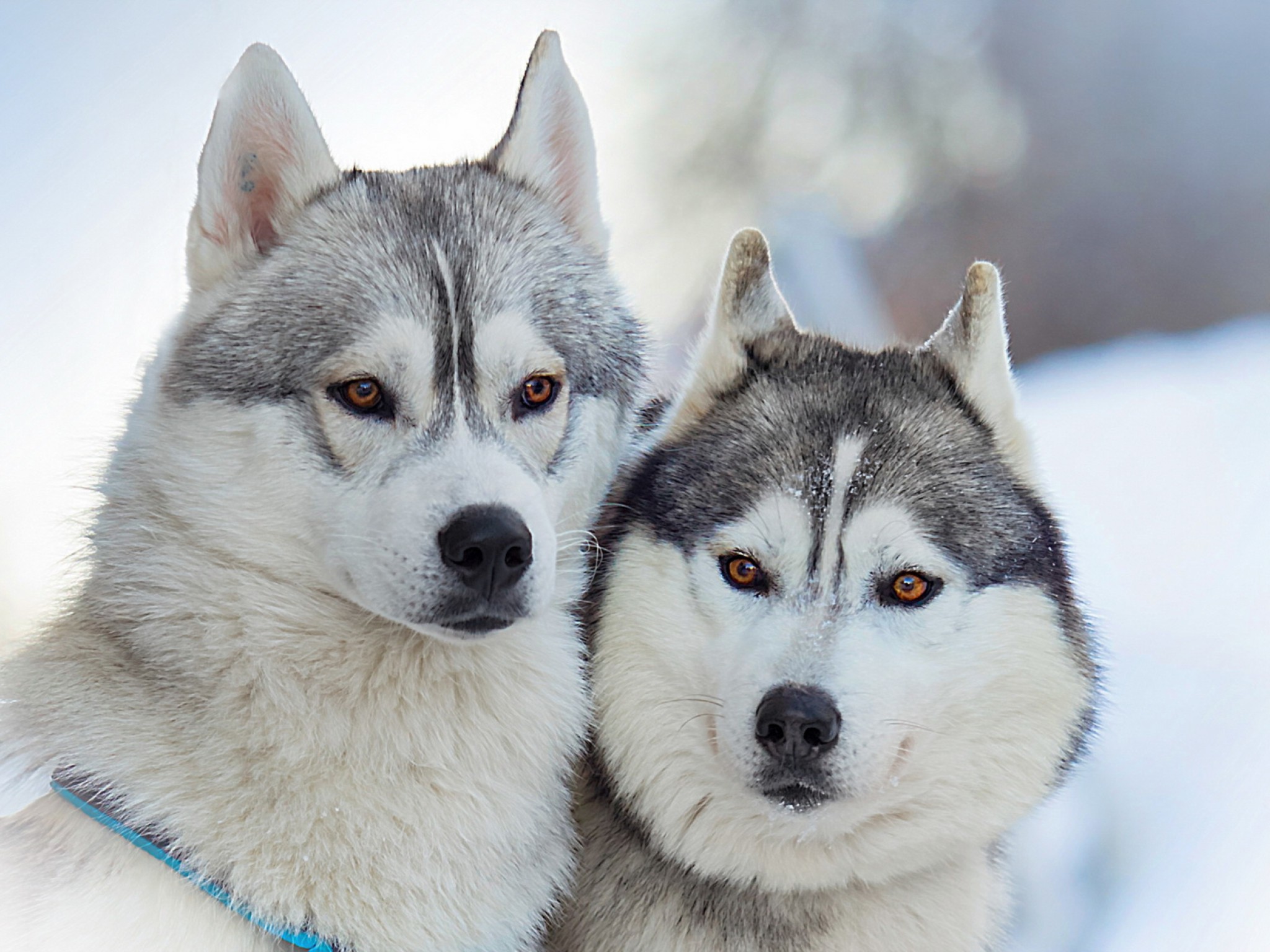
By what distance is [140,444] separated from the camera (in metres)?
1.78

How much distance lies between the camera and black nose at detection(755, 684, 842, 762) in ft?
5.20

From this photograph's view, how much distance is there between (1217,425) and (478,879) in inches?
109

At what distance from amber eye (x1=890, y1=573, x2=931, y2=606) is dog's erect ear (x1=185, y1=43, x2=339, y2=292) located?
1.32 metres

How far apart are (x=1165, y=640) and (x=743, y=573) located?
1750 millimetres

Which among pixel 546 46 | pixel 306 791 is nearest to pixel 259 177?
pixel 546 46

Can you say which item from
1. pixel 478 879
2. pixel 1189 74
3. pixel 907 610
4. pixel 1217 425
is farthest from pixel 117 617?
pixel 1189 74

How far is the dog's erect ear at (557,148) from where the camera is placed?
204 cm

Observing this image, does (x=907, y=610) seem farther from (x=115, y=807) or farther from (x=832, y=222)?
(x=832, y=222)

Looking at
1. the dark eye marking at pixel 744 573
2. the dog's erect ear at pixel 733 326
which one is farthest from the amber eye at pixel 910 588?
the dog's erect ear at pixel 733 326

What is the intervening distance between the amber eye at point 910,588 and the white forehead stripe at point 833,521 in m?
0.12

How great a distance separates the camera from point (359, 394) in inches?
65.8

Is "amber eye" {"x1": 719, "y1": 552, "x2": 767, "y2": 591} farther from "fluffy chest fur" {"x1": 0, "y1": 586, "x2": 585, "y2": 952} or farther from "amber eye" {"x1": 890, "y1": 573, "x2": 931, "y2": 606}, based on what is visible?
"fluffy chest fur" {"x1": 0, "y1": 586, "x2": 585, "y2": 952}

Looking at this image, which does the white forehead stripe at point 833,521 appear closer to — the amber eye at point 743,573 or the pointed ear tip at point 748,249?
the amber eye at point 743,573

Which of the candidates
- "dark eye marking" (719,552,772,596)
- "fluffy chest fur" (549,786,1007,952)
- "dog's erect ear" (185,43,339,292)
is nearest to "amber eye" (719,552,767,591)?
"dark eye marking" (719,552,772,596)
